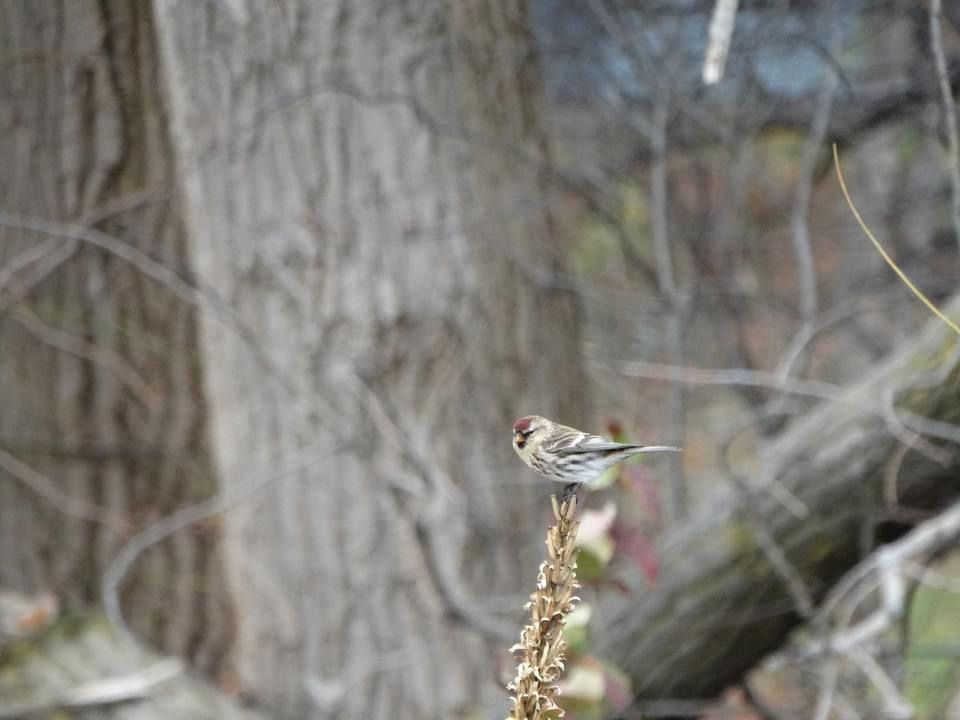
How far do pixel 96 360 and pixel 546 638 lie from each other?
3.22 m

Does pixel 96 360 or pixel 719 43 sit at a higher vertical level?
pixel 719 43

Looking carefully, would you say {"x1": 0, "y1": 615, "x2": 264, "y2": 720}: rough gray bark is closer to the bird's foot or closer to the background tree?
the background tree

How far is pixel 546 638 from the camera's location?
19.7 inches

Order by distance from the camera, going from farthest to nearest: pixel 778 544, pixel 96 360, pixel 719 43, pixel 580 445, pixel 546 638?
1. pixel 96 360
2. pixel 778 544
3. pixel 719 43
4. pixel 580 445
5. pixel 546 638

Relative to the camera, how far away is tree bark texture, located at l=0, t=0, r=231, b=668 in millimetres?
2938

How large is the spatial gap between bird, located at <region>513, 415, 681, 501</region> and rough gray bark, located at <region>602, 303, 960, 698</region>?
126 cm

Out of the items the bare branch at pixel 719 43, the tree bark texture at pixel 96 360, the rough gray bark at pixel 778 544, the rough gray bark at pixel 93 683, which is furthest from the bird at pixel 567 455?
the tree bark texture at pixel 96 360

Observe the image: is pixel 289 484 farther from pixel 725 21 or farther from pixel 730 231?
pixel 730 231

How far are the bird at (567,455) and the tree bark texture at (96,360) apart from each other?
2.30 m

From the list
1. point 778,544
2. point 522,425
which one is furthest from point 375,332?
point 522,425

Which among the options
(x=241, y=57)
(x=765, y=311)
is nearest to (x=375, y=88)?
(x=241, y=57)

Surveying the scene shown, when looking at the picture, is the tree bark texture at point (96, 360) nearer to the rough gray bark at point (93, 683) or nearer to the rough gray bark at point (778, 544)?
the rough gray bark at point (93, 683)

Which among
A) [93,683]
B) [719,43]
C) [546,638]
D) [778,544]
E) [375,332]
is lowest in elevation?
[93,683]

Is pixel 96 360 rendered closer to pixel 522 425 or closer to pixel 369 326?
pixel 369 326
